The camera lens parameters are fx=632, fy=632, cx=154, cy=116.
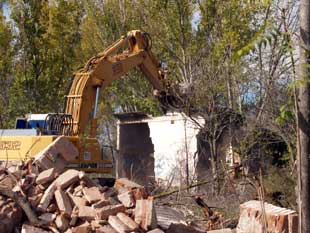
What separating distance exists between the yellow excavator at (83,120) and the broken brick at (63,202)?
142 inches

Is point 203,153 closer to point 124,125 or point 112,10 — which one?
point 124,125

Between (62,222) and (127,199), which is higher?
(127,199)

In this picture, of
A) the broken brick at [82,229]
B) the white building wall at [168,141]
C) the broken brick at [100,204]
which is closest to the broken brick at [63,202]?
the broken brick at [100,204]

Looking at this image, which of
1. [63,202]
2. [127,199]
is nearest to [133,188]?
[127,199]

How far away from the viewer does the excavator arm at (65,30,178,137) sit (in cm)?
1496

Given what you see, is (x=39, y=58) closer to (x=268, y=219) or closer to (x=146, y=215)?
(x=146, y=215)

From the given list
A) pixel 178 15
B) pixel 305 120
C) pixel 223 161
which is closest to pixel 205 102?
pixel 223 161

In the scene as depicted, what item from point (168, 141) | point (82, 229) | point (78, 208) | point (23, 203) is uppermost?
point (168, 141)

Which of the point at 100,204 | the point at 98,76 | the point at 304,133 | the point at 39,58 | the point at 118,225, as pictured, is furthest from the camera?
the point at 39,58

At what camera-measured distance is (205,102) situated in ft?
52.0

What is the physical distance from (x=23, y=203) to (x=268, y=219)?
3.85 m

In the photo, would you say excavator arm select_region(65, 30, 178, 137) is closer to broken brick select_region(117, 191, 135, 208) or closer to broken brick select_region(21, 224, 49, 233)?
broken brick select_region(117, 191, 135, 208)

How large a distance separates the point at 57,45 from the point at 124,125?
19.1ft

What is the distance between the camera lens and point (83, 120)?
14945 millimetres
